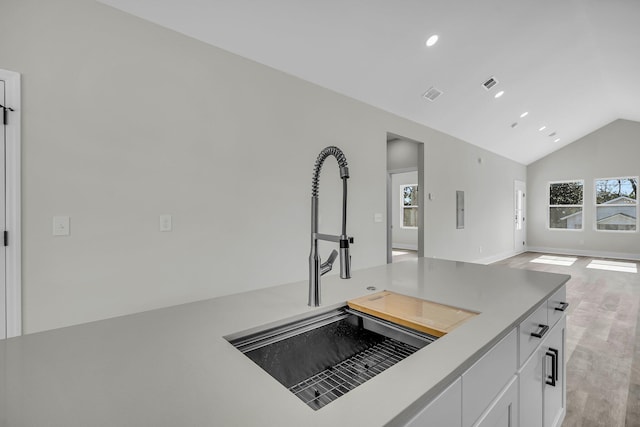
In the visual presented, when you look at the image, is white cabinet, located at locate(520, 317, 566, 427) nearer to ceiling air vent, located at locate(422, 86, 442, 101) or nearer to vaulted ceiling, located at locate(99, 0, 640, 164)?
vaulted ceiling, located at locate(99, 0, 640, 164)

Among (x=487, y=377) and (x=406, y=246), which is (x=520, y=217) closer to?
(x=406, y=246)

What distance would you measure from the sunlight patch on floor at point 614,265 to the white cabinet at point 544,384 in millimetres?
6509

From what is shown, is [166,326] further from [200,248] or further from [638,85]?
[638,85]

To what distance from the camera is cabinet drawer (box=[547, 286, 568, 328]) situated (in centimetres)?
142

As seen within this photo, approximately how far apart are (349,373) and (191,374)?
0.59 metres

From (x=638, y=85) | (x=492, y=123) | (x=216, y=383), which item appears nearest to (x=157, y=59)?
(x=216, y=383)

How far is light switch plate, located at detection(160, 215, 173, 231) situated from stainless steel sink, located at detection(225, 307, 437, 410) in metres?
1.68

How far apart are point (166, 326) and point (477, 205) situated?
6.63m

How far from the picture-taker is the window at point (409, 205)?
8.79 metres

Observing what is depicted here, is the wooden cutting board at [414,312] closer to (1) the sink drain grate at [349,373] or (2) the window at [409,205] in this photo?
(1) the sink drain grate at [349,373]

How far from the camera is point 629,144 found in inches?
293

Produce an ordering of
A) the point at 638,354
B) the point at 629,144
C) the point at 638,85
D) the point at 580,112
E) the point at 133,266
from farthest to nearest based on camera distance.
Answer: the point at 629,144
the point at 580,112
the point at 638,85
the point at 638,354
the point at 133,266

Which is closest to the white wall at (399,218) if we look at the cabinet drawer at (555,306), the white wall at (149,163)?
the white wall at (149,163)

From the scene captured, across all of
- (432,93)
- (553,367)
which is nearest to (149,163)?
(553,367)
